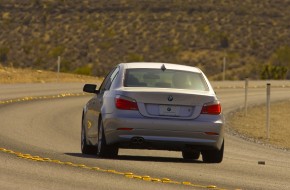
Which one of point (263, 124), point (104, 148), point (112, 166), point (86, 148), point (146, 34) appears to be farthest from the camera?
point (146, 34)

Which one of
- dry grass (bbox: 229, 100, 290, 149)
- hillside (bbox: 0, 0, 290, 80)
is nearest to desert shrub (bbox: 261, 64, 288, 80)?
hillside (bbox: 0, 0, 290, 80)

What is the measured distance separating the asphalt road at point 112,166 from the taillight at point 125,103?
781 millimetres

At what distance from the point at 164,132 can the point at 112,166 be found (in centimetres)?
126

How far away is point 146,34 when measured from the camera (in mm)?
95375

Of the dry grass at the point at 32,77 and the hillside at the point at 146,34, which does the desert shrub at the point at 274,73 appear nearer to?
the hillside at the point at 146,34

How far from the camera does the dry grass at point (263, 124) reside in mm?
26138

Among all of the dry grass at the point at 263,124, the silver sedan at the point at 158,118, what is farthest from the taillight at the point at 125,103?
the dry grass at the point at 263,124

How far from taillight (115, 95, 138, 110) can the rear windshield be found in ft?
1.38

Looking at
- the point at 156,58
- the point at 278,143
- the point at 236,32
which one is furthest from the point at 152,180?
the point at 236,32

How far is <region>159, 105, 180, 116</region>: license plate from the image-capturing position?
1612 cm

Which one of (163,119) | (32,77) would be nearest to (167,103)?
(163,119)

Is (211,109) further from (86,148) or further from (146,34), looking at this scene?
(146,34)

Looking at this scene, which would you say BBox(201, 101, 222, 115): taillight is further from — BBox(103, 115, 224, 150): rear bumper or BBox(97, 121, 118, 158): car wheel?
BBox(97, 121, 118, 158): car wheel

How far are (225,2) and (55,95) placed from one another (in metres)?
62.7
